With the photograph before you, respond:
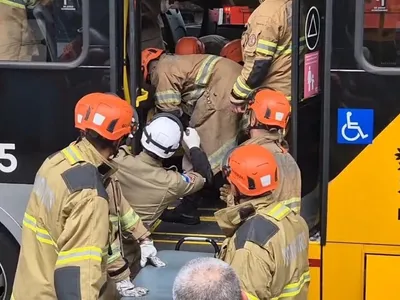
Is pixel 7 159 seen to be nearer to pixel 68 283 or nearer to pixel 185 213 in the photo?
pixel 185 213

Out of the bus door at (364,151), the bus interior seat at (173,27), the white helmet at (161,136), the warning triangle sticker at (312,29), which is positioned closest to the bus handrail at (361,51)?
the bus door at (364,151)

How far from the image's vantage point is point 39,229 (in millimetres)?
3697

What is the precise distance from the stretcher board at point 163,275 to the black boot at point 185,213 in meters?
0.67

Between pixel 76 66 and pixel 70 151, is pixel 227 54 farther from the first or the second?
pixel 70 151

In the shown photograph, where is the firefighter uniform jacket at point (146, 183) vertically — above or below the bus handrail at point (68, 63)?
below

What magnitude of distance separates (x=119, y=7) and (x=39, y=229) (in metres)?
1.41

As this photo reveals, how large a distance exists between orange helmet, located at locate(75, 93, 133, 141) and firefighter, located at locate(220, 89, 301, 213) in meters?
0.79

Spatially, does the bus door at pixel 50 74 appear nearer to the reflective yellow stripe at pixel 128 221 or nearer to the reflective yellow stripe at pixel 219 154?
the reflective yellow stripe at pixel 128 221

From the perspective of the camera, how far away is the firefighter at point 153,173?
466cm

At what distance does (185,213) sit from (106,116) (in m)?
1.62

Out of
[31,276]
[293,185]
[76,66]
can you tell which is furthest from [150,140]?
[31,276]

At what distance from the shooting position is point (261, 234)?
3.50m

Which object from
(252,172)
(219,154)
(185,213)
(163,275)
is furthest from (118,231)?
(219,154)

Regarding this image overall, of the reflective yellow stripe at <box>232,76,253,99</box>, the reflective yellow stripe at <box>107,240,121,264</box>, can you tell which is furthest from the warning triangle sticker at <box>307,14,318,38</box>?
the reflective yellow stripe at <box>107,240,121,264</box>
